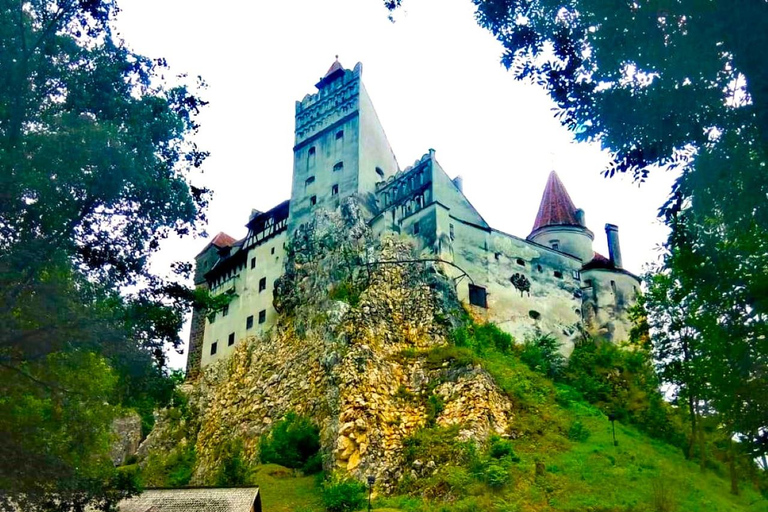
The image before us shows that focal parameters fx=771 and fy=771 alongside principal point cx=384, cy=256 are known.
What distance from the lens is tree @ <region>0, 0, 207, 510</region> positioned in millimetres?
16484

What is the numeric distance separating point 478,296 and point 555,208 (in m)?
13.1

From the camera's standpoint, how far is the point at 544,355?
43906mm

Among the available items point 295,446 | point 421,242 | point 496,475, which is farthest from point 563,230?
point 496,475

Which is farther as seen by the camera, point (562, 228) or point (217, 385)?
point (562, 228)

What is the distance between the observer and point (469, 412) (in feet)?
119

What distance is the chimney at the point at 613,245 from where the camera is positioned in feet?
169

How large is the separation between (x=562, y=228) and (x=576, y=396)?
1526cm

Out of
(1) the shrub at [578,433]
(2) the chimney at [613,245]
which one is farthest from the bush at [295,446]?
(2) the chimney at [613,245]

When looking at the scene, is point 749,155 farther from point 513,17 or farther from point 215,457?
point 215,457

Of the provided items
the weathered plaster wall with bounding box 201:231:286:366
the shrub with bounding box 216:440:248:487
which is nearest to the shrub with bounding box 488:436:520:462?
the shrub with bounding box 216:440:248:487

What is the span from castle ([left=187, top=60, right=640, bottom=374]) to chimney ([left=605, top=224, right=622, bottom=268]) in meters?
0.09

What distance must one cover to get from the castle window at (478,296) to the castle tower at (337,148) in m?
8.13

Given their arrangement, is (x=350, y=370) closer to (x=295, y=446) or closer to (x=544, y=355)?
(x=295, y=446)

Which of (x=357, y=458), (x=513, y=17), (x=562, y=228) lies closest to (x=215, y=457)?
(x=357, y=458)
